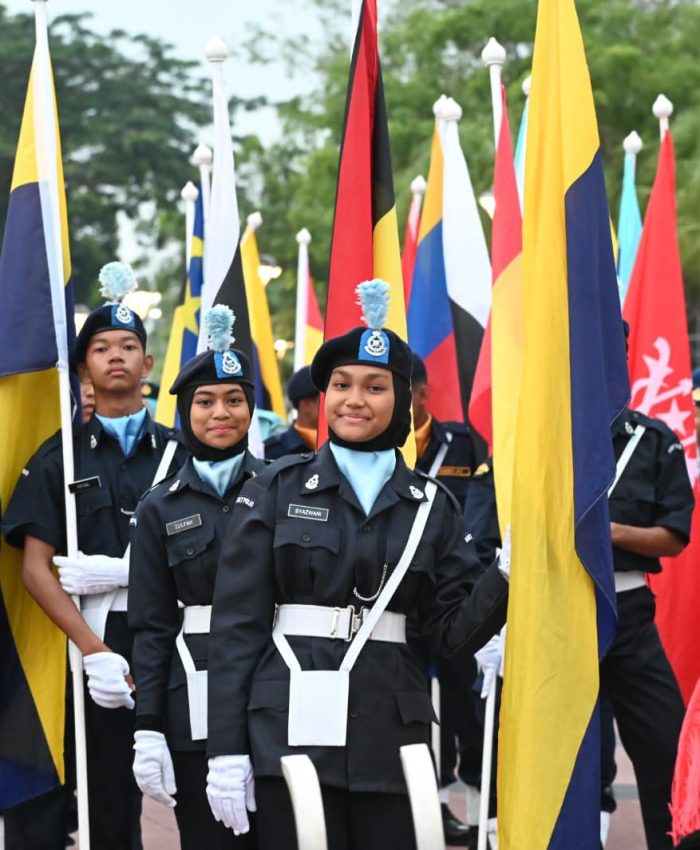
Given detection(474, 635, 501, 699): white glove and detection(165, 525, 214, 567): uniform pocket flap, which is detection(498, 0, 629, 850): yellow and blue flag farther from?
detection(474, 635, 501, 699): white glove

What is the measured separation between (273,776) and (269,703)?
18 cm

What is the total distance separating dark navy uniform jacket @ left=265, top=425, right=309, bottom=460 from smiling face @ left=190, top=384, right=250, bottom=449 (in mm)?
3944

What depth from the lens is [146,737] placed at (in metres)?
4.91

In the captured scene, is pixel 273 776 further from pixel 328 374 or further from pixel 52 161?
pixel 52 161

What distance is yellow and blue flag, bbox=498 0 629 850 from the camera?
4578 mm

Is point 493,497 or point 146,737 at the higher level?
point 493,497

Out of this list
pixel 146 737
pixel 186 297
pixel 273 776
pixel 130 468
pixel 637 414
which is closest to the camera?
pixel 273 776

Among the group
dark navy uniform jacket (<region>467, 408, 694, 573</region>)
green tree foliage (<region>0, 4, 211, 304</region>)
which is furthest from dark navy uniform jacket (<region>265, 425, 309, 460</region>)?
green tree foliage (<region>0, 4, 211, 304</region>)

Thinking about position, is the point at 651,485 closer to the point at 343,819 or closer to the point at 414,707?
the point at 414,707

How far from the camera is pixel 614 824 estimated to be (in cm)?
784

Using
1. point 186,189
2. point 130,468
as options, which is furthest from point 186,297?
point 130,468

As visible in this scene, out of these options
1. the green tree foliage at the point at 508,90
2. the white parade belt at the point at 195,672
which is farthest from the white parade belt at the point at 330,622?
the green tree foliage at the point at 508,90

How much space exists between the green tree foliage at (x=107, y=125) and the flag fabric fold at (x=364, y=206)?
101 feet

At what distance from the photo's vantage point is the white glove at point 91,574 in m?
5.77
